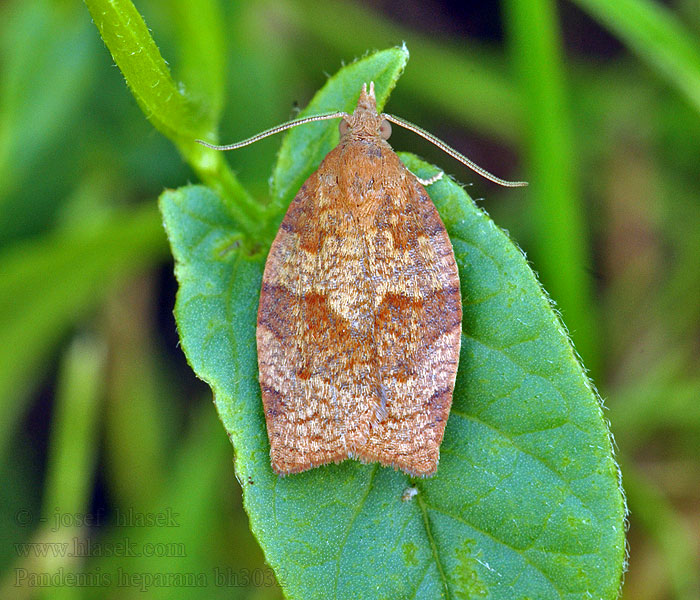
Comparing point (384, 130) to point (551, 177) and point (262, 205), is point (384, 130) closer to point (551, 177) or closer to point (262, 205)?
point (262, 205)

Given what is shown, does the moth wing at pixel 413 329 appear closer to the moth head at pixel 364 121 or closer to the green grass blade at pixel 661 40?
the moth head at pixel 364 121

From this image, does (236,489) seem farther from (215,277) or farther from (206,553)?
(215,277)

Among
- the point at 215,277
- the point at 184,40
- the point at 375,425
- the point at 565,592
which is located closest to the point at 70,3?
the point at 184,40

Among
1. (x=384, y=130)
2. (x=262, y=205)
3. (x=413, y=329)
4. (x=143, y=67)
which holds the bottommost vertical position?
(x=413, y=329)

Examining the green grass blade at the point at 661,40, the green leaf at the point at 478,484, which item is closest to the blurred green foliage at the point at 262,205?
the green grass blade at the point at 661,40

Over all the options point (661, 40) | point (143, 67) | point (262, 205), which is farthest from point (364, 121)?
point (661, 40)
